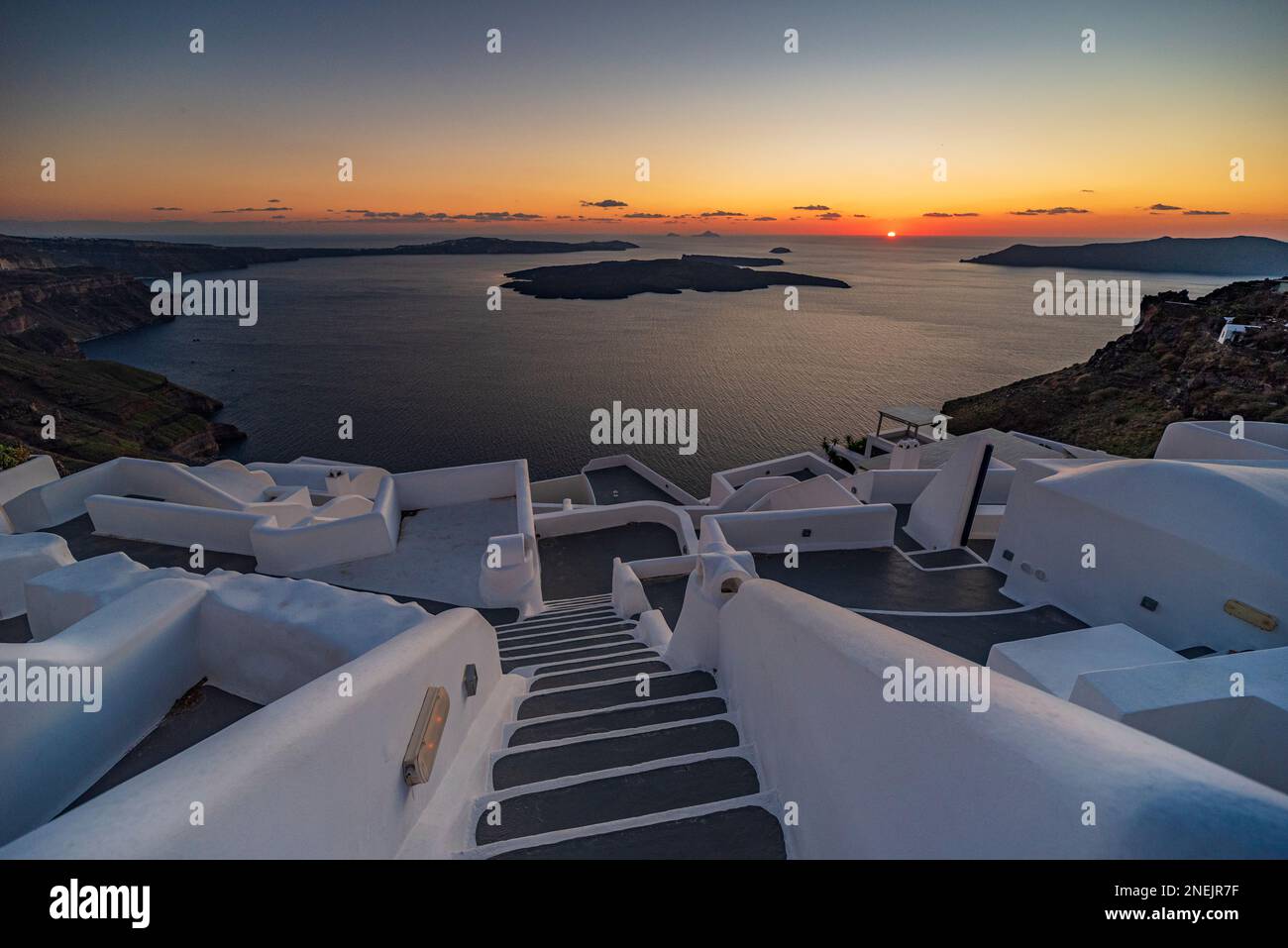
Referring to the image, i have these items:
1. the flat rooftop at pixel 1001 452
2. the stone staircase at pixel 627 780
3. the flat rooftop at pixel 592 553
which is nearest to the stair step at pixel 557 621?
the flat rooftop at pixel 592 553

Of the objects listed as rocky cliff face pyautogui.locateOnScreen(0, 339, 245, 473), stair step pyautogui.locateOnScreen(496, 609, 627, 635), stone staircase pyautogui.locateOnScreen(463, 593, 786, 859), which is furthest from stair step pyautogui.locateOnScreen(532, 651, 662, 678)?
rocky cliff face pyautogui.locateOnScreen(0, 339, 245, 473)

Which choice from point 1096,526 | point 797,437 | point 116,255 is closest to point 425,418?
point 797,437

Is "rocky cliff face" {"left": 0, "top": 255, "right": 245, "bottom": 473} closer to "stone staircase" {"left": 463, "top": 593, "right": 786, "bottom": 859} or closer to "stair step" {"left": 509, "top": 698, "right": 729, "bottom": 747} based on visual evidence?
"stair step" {"left": 509, "top": 698, "right": 729, "bottom": 747}

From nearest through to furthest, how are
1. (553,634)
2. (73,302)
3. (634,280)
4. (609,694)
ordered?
(609,694)
(553,634)
(73,302)
(634,280)

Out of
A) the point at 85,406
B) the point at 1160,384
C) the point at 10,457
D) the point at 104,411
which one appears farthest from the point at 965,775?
the point at 85,406

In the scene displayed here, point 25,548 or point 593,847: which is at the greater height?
point 25,548

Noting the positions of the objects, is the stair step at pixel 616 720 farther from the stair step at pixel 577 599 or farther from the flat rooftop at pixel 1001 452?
the flat rooftop at pixel 1001 452

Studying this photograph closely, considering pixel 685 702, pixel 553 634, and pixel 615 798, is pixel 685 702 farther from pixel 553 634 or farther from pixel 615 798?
pixel 553 634
